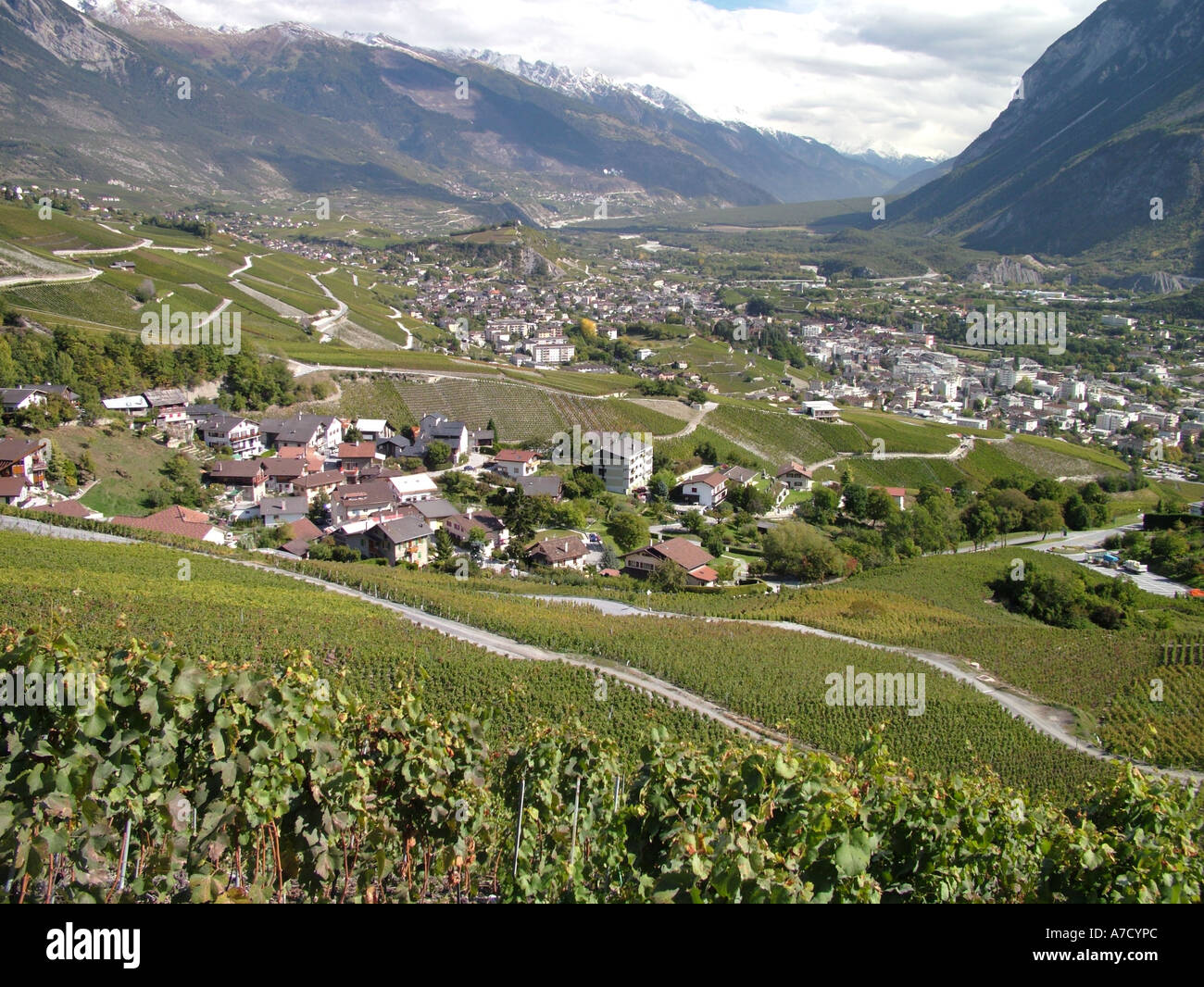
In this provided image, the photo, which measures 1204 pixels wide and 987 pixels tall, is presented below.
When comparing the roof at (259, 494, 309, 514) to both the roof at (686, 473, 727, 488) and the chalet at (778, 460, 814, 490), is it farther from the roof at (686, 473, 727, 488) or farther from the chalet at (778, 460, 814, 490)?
the chalet at (778, 460, 814, 490)

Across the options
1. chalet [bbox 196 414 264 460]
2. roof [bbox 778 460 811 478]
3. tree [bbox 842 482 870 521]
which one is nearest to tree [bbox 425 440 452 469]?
chalet [bbox 196 414 264 460]

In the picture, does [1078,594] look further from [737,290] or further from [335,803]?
[737,290]

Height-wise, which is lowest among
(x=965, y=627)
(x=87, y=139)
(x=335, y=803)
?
(x=965, y=627)

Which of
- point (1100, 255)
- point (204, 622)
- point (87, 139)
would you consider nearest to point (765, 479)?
point (204, 622)

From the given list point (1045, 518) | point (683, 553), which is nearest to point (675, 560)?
point (683, 553)

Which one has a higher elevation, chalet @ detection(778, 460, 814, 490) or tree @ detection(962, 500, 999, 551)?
chalet @ detection(778, 460, 814, 490)
